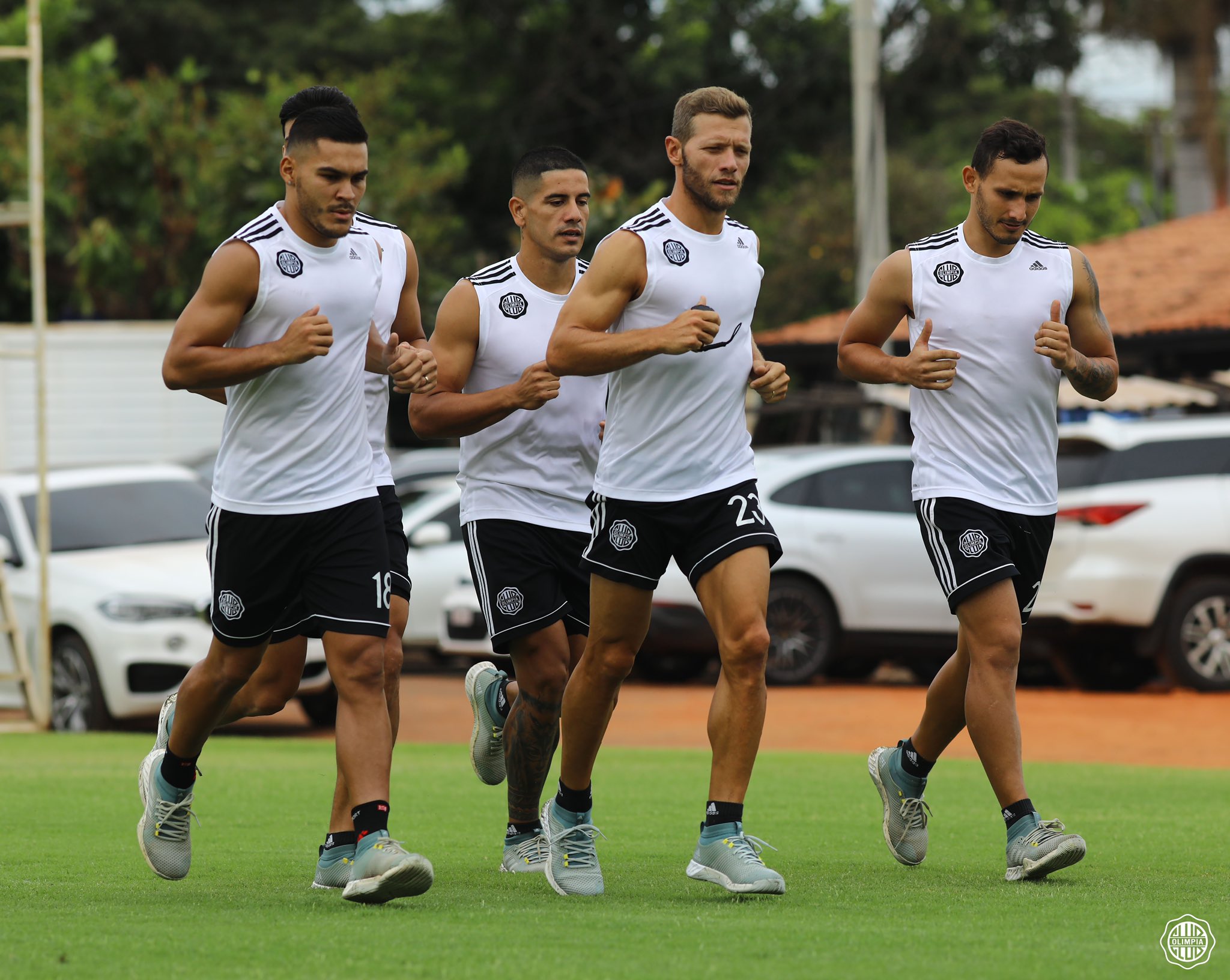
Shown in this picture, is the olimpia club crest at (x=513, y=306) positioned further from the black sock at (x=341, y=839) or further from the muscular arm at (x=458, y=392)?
the black sock at (x=341, y=839)

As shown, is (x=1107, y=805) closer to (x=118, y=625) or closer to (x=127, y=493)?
(x=118, y=625)

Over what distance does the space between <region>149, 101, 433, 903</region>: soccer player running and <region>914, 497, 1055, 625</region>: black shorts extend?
1876 millimetres

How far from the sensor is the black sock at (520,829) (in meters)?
6.92

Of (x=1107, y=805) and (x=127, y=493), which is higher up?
(x=127, y=493)

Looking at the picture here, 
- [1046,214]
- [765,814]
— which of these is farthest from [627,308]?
[1046,214]

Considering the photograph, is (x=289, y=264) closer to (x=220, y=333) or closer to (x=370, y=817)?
(x=220, y=333)

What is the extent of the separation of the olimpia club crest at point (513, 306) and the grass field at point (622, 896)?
1938 millimetres

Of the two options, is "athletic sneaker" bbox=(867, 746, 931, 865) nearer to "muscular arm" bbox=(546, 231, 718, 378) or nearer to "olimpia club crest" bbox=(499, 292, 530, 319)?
"muscular arm" bbox=(546, 231, 718, 378)

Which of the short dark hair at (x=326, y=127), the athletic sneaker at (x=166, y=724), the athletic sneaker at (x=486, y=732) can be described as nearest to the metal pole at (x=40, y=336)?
the athletic sneaker at (x=486, y=732)

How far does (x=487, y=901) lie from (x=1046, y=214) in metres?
45.1

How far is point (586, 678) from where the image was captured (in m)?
6.42

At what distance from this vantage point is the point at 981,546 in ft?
21.7

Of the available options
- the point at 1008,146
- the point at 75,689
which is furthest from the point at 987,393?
the point at 75,689

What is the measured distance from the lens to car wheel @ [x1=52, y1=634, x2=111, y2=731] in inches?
520
